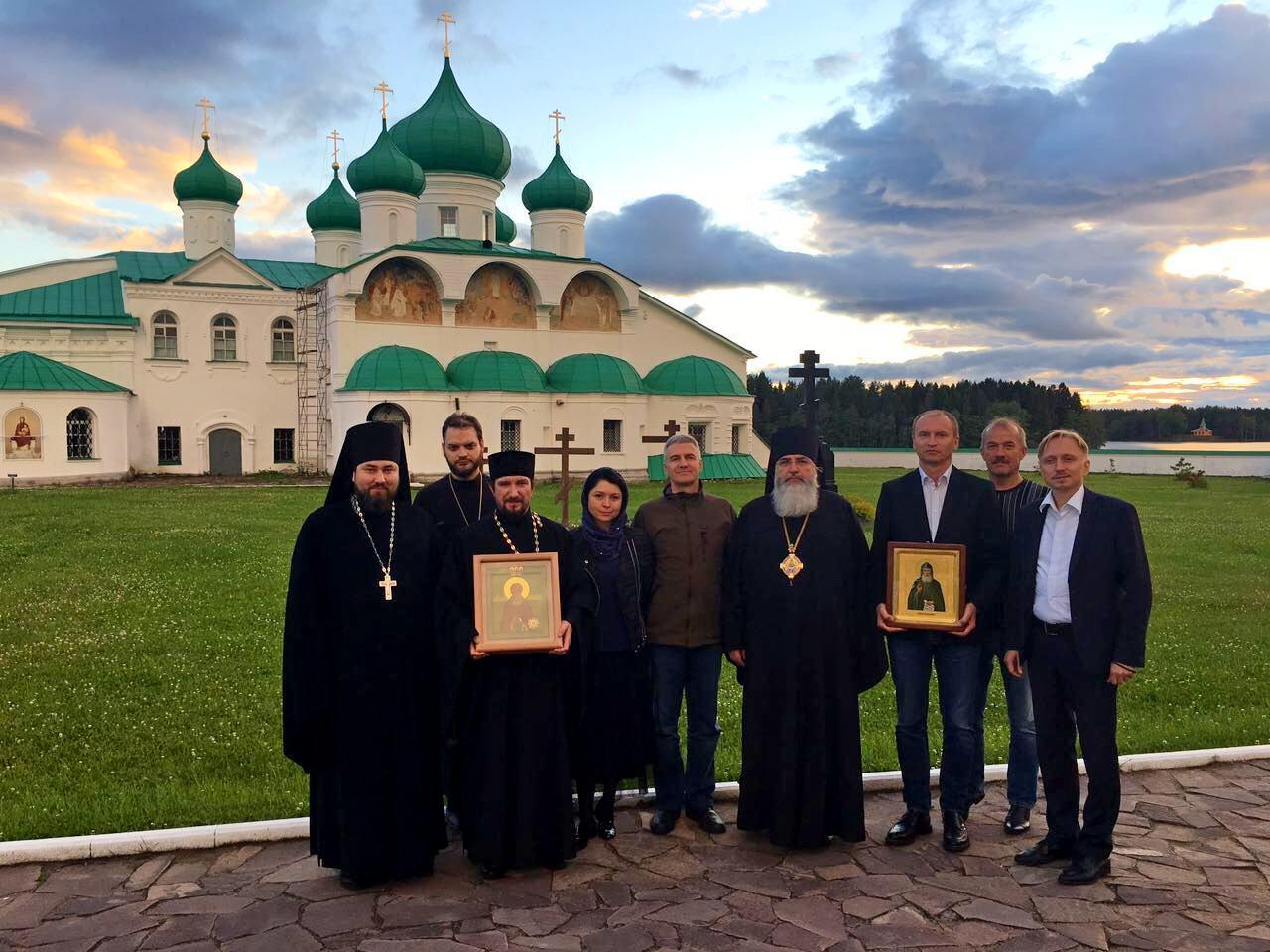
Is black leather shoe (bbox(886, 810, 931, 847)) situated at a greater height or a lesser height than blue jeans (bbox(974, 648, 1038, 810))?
lesser

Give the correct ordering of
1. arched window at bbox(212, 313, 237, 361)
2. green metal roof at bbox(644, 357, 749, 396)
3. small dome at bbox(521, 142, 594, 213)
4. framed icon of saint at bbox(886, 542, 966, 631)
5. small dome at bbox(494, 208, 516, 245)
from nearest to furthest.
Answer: framed icon of saint at bbox(886, 542, 966, 631) < arched window at bbox(212, 313, 237, 361) < green metal roof at bbox(644, 357, 749, 396) < small dome at bbox(521, 142, 594, 213) < small dome at bbox(494, 208, 516, 245)

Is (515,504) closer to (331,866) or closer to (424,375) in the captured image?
(331,866)

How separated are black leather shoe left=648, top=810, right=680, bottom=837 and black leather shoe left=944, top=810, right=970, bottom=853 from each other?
1.37 meters

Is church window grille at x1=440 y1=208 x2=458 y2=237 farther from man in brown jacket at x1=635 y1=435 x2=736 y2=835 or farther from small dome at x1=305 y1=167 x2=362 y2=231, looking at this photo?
man in brown jacket at x1=635 y1=435 x2=736 y2=835

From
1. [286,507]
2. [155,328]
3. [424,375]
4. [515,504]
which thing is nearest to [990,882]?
[515,504]

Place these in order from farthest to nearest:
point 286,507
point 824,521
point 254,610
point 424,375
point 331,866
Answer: point 424,375, point 286,507, point 254,610, point 824,521, point 331,866

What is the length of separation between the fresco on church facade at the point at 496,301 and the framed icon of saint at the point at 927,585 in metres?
28.3

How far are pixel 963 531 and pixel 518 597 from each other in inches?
89.6

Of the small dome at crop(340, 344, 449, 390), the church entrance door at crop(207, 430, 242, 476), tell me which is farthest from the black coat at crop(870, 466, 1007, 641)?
the church entrance door at crop(207, 430, 242, 476)

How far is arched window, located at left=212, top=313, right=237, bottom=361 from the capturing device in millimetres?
32031

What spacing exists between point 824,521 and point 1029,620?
3.57 feet

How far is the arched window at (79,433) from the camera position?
29.1m

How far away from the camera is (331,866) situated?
4.72 m

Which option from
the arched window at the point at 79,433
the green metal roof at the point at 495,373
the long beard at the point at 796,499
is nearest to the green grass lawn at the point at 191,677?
the long beard at the point at 796,499
